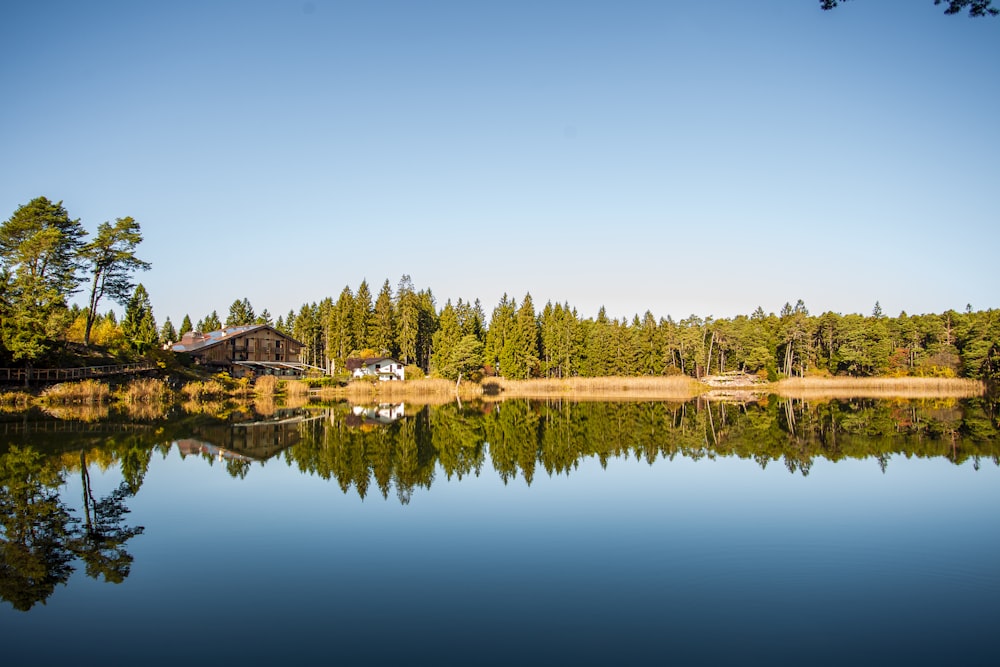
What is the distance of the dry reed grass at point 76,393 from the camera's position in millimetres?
37219

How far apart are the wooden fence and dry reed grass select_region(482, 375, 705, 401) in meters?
31.4

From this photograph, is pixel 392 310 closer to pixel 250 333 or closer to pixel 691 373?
pixel 250 333

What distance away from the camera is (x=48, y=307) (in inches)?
1495

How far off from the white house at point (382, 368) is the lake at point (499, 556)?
1943 inches

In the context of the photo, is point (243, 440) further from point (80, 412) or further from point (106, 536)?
point (80, 412)

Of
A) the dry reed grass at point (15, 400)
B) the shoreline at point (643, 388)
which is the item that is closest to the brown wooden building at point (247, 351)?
the shoreline at point (643, 388)

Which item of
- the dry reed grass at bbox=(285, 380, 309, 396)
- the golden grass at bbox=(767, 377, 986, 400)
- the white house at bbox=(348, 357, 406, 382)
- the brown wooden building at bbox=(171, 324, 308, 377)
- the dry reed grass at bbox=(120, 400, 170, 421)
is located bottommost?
the golden grass at bbox=(767, 377, 986, 400)

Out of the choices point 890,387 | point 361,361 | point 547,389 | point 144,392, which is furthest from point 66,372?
point 890,387

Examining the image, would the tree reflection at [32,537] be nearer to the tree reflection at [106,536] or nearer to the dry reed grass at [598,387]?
the tree reflection at [106,536]

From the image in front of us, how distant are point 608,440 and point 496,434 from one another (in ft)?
15.8

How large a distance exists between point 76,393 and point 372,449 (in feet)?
90.5

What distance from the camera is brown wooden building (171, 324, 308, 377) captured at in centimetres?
6341

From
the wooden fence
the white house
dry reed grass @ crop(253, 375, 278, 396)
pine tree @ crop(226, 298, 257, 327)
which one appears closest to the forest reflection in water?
the wooden fence

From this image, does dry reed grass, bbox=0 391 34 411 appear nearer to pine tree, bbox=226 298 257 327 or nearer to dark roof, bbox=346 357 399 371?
dark roof, bbox=346 357 399 371
